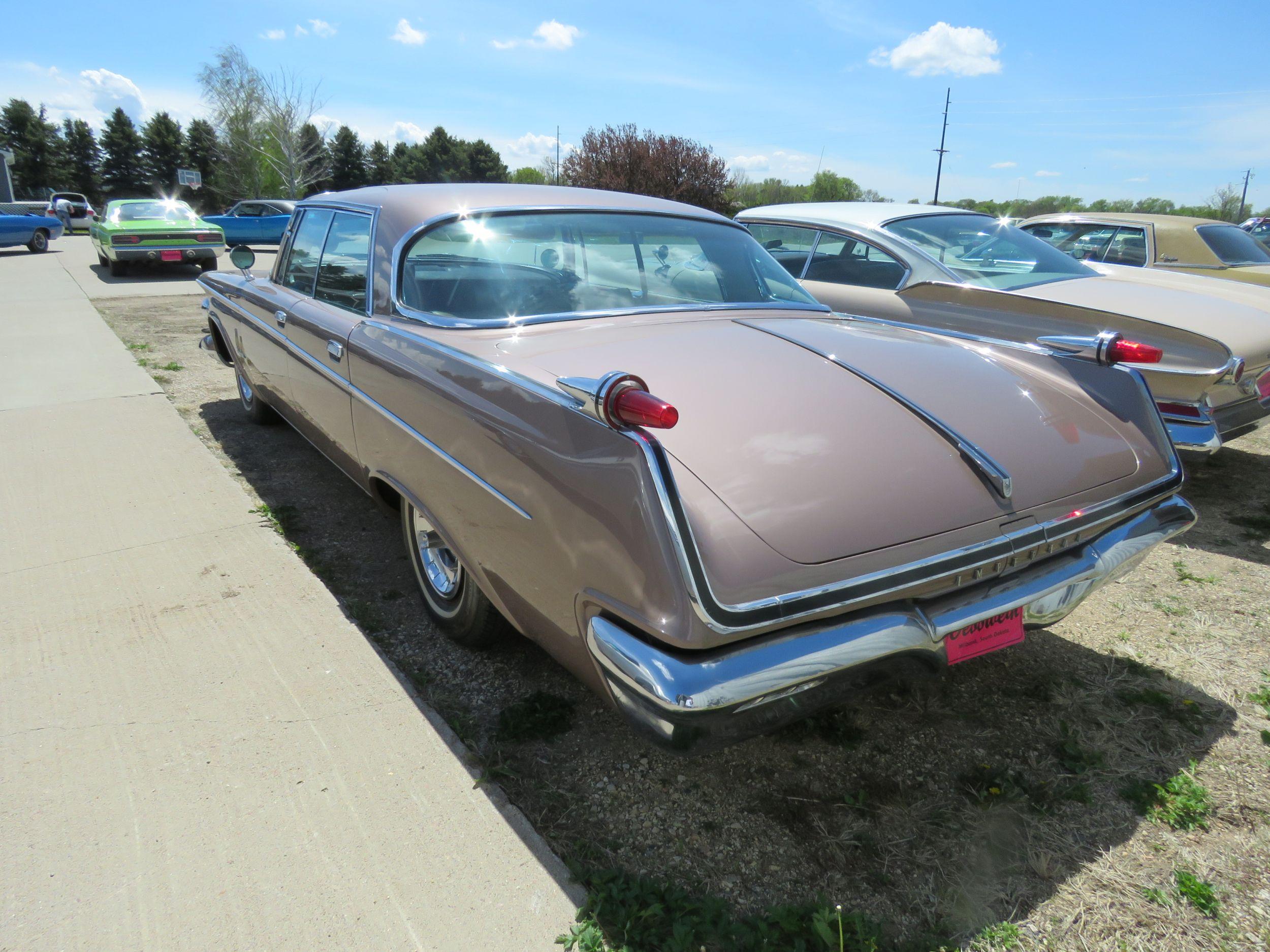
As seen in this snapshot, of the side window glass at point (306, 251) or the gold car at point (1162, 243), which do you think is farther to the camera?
the gold car at point (1162, 243)

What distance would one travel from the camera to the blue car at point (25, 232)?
710 inches

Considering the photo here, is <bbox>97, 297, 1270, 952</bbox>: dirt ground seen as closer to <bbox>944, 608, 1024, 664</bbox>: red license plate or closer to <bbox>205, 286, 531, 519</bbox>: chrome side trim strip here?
<bbox>944, 608, 1024, 664</bbox>: red license plate

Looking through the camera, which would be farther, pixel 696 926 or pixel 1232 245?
pixel 1232 245

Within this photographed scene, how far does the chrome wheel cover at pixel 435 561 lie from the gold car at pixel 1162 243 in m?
6.50

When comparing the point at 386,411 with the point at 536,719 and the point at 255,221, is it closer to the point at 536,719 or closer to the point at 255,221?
the point at 536,719

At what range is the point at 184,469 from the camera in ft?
14.4

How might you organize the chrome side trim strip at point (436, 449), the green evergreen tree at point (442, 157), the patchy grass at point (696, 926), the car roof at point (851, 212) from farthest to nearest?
the green evergreen tree at point (442, 157)
the car roof at point (851, 212)
the chrome side trim strip at point (436, 449)
the patchy grass at point (696, 926)

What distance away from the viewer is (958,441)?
79.6 inches

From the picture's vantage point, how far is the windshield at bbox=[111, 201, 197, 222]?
13.5 metres

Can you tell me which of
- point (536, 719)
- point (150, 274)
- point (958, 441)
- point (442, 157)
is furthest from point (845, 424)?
point (442, 157)

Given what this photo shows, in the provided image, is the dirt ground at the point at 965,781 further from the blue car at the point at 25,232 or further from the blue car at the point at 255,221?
the blue car at the point at 25,232

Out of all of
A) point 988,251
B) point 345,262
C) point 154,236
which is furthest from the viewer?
point 154,236

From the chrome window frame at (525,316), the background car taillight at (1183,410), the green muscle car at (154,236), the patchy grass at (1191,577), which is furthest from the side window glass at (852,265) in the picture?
the green muscle car at (154,236)

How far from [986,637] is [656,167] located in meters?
32.7
